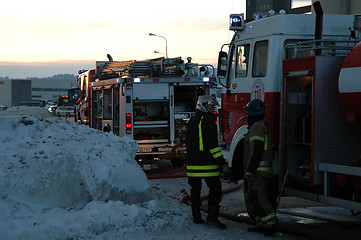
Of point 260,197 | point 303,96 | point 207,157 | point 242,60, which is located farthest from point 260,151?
point 242,60

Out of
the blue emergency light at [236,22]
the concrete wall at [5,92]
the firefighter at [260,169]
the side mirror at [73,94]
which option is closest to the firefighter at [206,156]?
the firefighter at [260,169]

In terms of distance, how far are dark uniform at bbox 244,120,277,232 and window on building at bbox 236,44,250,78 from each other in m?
1.99

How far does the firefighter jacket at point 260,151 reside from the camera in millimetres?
7461

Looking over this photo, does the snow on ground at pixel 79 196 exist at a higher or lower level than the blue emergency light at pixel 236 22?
lower

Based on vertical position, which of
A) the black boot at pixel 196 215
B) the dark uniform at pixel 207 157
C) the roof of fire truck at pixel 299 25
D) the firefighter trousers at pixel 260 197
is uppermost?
the roof of fire truck at pixel 299 25

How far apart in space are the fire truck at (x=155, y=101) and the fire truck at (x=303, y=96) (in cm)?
477

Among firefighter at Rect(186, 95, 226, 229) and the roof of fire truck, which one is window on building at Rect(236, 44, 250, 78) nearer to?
the roof of fire truck

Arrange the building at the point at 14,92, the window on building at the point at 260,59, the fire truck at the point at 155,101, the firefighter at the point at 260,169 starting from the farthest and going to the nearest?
the building at the point at 14,92 < the fire truck at the point at 155,101 < the window on building at the point at 260,59 < the firefighter at the point at 260,169

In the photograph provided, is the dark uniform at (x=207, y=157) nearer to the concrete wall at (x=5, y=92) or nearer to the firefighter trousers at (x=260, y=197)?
the firefighter trousers at (x=260, y=197)

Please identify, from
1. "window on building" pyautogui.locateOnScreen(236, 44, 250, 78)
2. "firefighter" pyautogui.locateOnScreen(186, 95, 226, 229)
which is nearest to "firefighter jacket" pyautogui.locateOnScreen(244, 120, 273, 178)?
"firefighter" pyautogui.locateOnScreen(186, 95, 226, 229)

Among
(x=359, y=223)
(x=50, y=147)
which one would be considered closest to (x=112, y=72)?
(x=50, y=147)

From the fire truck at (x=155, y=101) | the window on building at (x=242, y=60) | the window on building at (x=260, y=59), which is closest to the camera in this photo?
the window on building at (x=260, y=59)

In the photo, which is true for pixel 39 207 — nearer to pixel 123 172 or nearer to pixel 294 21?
pixel 123 172

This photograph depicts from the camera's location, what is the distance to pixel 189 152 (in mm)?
8219
